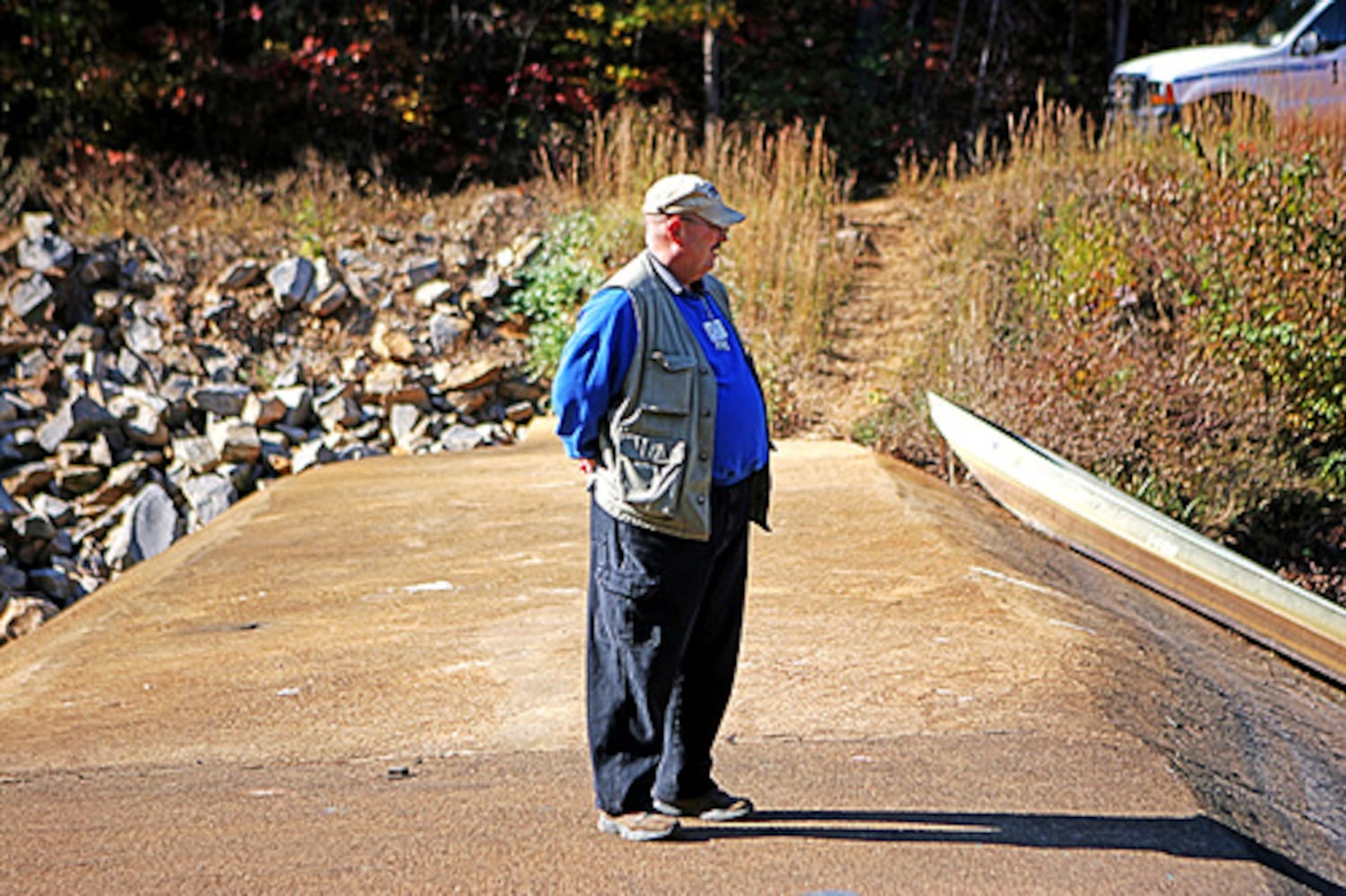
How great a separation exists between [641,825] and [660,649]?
1.74 feet

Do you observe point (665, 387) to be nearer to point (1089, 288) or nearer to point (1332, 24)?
point (1089, 288)

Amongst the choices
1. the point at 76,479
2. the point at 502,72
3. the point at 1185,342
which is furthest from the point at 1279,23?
the point at 76,479

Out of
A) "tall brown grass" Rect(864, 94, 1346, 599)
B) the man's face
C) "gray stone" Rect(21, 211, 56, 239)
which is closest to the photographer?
the man's face

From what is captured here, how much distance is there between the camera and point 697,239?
13.3 ft

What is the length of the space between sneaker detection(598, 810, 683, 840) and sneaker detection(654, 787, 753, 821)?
64 mm

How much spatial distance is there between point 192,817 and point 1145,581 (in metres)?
5.59

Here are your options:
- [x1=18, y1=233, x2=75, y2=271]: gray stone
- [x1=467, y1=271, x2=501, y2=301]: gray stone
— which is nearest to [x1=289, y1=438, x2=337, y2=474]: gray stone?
[x1=467, y1=271, x2=501, y2=301]: gray stone

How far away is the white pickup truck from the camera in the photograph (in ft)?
43.3

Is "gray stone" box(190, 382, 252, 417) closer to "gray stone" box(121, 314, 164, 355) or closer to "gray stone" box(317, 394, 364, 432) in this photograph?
"gray stone" box(317, 394, 364, 432)

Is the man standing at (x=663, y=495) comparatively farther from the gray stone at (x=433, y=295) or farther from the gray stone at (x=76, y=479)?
the gray stone at (x=433, y=295)

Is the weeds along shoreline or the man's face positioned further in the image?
the weeds along shoreline

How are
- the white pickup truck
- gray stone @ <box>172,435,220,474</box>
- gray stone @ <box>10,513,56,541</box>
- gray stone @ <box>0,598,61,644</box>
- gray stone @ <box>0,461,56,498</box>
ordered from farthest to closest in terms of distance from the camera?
1. the white pickup truck
2. gray stone @ <box>172,435,220,474</box>
3. gray stone @ <box>0,461,56,498</box>
4. gray stone @ <box>10,513,56,541</box>
5. gray stone @ <box>0,598,61,644</box>

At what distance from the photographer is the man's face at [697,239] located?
13.2 ft

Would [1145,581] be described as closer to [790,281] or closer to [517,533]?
[517,533]
